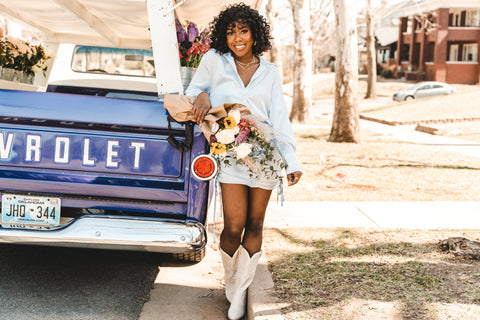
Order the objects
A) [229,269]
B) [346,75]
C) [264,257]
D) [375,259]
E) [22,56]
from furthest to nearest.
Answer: [346,75]
[22,56]
[264,257]
[375,259]
[229,269]

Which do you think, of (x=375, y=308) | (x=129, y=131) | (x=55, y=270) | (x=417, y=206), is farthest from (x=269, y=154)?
(x=417, y=206)

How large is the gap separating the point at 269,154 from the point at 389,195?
458 centimetres

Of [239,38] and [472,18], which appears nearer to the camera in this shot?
[239,38]

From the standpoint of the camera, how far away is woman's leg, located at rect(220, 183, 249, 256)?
3.90m

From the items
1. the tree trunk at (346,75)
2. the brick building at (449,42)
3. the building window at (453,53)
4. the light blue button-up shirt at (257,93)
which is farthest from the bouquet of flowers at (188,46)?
the building window at (453,53)

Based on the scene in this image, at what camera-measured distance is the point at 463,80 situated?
42344 mm

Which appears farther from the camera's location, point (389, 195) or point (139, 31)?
point (389, 195)

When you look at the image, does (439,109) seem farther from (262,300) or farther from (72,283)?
(72,283)

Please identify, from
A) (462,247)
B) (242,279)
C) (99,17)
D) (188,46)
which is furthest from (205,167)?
(462,247)

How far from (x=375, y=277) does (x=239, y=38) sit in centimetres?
207

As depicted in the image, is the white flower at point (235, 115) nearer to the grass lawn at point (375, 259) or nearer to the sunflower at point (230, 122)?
the sunflower at point (230, 122)

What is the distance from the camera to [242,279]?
402 cm

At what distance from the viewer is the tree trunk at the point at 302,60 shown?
58.5 feet

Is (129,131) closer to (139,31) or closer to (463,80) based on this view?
(139,31)
